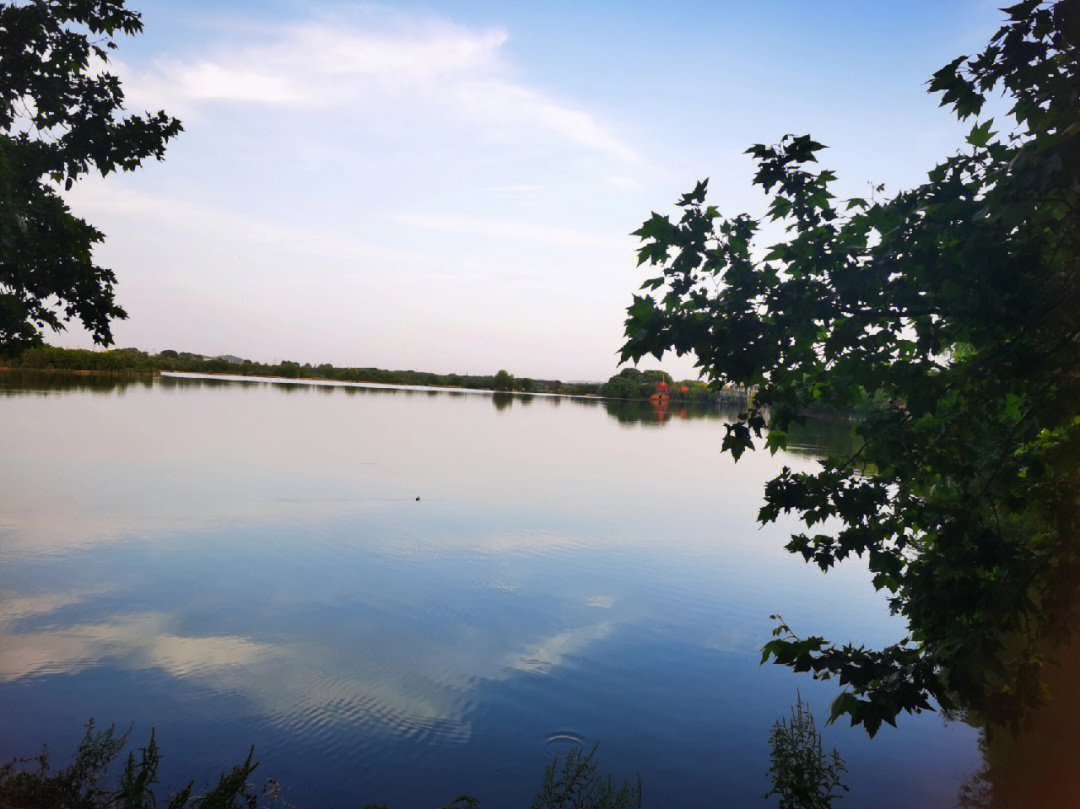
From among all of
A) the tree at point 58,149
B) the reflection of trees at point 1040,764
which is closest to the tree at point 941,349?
the reflection of trees at point 1040,764

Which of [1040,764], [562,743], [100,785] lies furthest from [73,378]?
[1040,764]

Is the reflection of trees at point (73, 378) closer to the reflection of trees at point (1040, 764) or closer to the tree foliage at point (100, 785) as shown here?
the tree foliage at point (100, 785)

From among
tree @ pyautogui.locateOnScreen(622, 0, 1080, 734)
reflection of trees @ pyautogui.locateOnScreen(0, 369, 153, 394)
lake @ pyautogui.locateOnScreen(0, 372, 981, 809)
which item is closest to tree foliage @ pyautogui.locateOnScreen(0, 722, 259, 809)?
lake @ pyautogui.locateOnScreen(0, 372, 981, 809)

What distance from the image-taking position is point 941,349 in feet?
23.7

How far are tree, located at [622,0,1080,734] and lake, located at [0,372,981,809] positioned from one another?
5.84 meters

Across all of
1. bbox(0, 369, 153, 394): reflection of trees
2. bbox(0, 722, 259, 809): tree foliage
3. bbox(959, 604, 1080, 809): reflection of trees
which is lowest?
bbox(959, 604, 1080, 809): reflection of trees

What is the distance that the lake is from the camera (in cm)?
1129

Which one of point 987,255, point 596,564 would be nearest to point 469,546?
point 596,564

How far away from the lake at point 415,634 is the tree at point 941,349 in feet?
19.1

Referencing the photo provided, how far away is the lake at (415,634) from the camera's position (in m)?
11.3

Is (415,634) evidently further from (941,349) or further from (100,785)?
(941,349)

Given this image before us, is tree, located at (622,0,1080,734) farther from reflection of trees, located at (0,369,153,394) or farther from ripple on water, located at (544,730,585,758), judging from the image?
reflection of trees, located at (0,369,153,394)

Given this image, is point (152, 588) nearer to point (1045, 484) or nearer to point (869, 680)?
point (869, 680)

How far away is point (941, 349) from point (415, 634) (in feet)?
44.5
